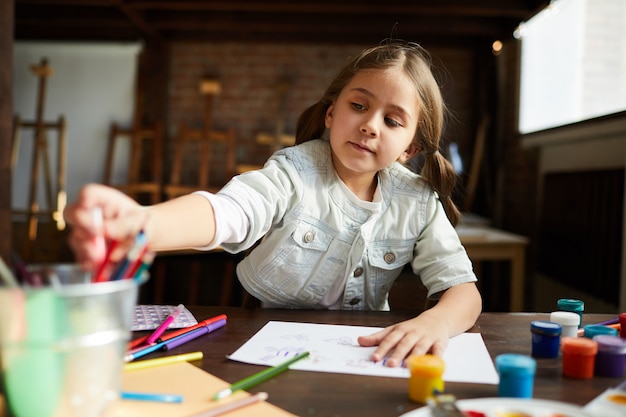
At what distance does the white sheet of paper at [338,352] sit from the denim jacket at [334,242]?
27 centimetres

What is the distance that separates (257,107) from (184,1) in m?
1.46

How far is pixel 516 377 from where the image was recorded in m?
0.66

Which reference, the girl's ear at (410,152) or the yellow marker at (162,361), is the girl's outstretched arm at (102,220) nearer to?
the yellow marker at (162,361)

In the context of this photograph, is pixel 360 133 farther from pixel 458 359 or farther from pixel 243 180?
pixel 458 359

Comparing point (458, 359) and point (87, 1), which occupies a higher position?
point (87, 1)

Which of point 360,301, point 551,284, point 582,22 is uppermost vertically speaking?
point 582,22

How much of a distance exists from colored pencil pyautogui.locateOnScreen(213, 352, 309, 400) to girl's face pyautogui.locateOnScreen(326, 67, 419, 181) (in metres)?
0.54

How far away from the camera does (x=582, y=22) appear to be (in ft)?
11.6

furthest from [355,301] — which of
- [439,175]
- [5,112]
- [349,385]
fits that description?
[5,112]

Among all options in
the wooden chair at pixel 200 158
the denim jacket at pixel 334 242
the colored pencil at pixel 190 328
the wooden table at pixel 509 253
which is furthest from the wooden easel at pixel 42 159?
the colored pencil at pixel 190 328

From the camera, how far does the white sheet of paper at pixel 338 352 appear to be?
755 millimetres

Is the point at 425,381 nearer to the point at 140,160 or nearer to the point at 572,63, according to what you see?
the point at 572,63

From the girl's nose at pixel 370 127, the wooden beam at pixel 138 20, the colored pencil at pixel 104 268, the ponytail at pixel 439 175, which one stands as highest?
the wooden beam at pixel 138 20

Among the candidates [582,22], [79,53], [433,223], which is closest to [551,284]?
[582,22]
